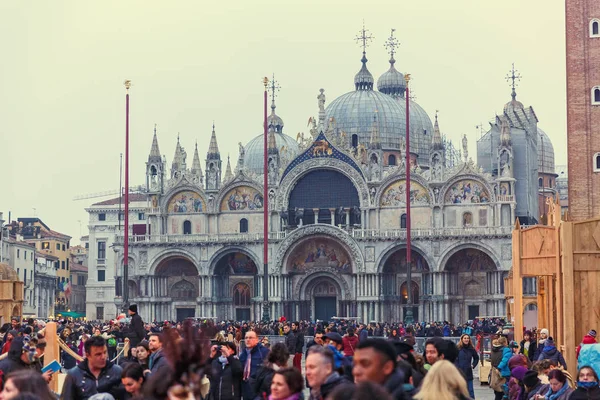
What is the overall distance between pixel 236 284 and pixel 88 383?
5907 cm

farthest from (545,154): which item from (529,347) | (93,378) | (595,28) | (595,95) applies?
(93,378)

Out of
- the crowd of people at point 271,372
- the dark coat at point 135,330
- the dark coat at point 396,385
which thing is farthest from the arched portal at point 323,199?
the dark coat at point 396,385

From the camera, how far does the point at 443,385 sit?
26.4 feet

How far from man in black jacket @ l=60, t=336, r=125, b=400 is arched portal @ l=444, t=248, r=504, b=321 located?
5432 cm

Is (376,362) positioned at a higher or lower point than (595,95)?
lower

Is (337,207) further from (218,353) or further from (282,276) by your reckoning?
(218,353)

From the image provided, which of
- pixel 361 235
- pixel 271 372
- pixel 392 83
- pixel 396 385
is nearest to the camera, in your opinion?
pixel 396 385

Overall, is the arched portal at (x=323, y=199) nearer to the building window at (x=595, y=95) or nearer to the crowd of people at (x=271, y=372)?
the building window at (x=595, y=95)

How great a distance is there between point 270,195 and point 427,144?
15342 mm

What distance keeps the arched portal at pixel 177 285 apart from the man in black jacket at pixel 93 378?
2313 inches

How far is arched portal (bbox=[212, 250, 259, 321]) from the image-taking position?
69.4 metres

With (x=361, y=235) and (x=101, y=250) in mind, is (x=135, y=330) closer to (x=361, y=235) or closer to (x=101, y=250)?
Result: (x=361, y=235)

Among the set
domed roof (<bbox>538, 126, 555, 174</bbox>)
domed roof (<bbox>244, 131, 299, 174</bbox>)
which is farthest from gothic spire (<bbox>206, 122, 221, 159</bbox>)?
domed roof (<bbox>538, 126, 555, 174</bbox>)

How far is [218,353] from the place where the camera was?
1630cm
